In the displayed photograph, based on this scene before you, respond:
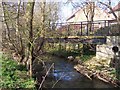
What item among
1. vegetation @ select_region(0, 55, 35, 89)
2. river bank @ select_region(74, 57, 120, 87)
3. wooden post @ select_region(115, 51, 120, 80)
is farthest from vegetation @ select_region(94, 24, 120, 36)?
vegetation @ select_region(0, 55, 35, 89)

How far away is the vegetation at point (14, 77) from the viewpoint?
10.7 m

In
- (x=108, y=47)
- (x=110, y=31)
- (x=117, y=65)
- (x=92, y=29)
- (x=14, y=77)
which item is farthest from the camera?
(x=92, y=29)

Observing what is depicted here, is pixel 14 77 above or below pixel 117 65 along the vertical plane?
above

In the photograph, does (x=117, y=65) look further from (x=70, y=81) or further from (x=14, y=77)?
(x=14, y=77)

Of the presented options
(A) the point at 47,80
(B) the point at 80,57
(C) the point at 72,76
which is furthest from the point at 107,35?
(A) the point at 47,80

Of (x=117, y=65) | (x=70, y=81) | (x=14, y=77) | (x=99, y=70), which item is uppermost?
(x=14, y=77)

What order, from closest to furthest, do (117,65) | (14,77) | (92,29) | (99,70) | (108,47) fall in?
(14,77), (117,65), (99,70), (108,47), (92,29)

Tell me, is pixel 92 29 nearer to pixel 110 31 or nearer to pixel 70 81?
pixel 110 31

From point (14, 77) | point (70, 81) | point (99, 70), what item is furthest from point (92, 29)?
point (14, 77)

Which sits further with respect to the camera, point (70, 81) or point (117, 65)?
point (117, 65)

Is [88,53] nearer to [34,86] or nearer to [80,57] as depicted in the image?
[80,57]

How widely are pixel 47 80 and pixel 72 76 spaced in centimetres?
224

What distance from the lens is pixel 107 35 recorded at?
20156 millimetres

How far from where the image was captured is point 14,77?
1180 cm
